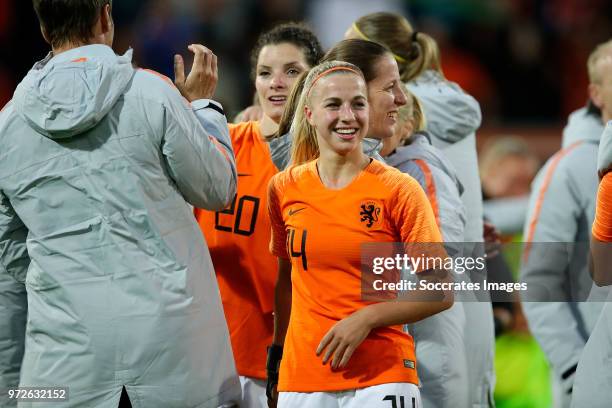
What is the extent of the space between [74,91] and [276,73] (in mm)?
1297

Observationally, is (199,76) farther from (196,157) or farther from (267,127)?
(267,127)

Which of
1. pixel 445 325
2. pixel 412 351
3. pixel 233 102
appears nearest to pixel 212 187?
pixel 412 351

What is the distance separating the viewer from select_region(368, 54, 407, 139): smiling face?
3.62 metres

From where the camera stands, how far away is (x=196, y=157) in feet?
9.84

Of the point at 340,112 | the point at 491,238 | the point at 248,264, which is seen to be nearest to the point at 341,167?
the point at 340,112

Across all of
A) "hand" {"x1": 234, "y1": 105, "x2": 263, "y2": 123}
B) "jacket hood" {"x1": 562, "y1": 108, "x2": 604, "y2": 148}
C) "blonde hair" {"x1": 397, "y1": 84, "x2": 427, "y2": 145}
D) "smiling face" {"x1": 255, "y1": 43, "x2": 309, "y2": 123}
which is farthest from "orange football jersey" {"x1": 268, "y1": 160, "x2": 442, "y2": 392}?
"jacket hood" {"x1": 562, "y1": 108, "x2": 604, "y2": 148}

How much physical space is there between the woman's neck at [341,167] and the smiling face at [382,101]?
1.14ft

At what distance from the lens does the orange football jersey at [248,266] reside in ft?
12.6

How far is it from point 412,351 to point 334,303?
10.8 inches

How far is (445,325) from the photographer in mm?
3781

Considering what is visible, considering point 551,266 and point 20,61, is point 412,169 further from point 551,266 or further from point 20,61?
point 20,61

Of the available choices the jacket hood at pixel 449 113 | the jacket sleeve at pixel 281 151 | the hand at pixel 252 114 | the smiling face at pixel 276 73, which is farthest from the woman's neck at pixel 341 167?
the jacket hood at pixel 449 113

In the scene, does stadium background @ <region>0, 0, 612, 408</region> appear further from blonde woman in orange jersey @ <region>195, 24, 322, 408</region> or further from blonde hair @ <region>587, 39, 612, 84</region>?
blonde woman in orange jersey @ <region>195, 24, 322, 408</region>

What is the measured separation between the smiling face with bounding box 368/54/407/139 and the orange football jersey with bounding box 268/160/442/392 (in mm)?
403
